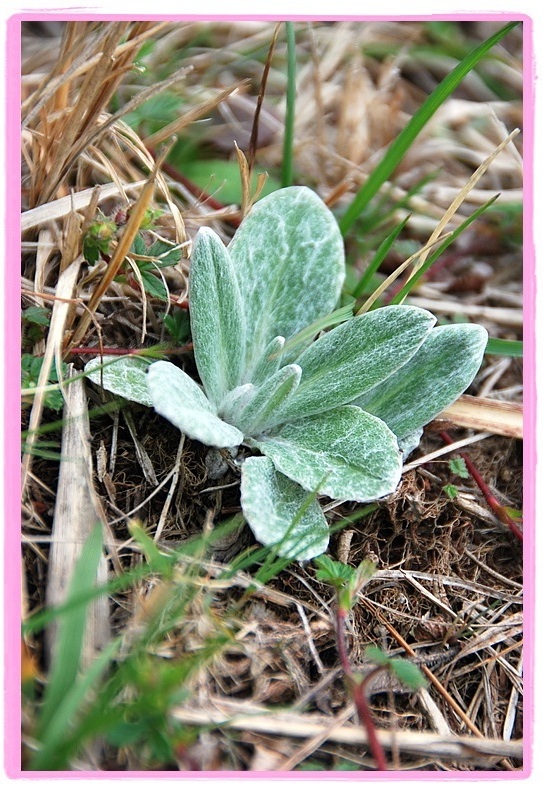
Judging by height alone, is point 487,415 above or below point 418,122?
below

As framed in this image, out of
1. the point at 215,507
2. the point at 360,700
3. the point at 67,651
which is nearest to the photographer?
the point at 67,651

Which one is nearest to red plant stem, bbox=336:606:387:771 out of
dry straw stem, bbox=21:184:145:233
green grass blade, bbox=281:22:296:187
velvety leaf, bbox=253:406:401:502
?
velvety leaf, bbox=253:406:401:502

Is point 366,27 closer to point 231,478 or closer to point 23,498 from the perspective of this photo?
point 231,478

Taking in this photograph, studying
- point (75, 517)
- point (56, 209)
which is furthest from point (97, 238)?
point (75, 517)

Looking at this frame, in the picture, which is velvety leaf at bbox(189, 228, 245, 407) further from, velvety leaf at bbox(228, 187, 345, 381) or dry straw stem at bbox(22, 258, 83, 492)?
dry straw stem at bbox(22, 258, 83, 492)

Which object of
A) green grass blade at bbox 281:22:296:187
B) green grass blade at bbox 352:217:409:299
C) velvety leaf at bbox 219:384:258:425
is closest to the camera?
velvety leaf at bbox 219:384:258:425

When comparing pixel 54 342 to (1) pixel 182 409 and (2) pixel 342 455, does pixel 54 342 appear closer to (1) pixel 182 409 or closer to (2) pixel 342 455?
(1) pixel 182 409

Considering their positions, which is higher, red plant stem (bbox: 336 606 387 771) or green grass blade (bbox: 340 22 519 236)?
green grass blade (bbox: 340 22 519 236)
